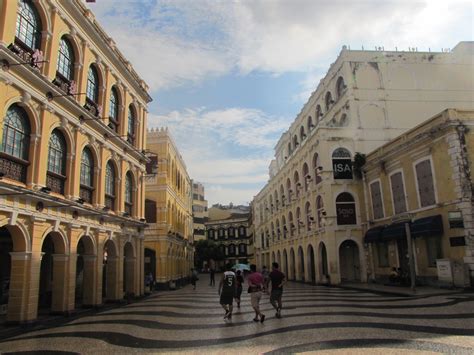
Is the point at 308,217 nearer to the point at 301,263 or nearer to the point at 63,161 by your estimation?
the point at 301,263

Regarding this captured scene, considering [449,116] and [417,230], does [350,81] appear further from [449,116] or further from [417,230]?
[417,230]

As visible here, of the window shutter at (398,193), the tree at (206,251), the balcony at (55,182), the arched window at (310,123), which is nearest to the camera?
the balcony at (55,182)

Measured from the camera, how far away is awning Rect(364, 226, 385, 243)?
973 inches

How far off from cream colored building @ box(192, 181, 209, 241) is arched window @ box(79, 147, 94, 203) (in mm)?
65156

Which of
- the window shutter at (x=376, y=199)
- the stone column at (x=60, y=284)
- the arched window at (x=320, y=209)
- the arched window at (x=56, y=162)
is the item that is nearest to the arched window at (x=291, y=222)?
the arched window at (x=320, y=209)

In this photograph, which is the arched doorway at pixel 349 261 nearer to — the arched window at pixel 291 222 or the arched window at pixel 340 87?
the arched window at pixel 291 222

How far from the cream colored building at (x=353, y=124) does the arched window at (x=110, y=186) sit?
15.1 meters

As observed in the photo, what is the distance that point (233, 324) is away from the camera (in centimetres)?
1160

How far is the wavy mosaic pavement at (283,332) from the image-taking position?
823cm

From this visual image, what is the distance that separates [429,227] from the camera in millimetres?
19391

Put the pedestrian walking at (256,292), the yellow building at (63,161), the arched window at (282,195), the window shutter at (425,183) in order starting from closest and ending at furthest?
the pedestrian walking at (256,292), the yellow building at (63,161), the window shutter at (425,183), the arched window at (282,195)

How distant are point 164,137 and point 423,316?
2643 centimetres

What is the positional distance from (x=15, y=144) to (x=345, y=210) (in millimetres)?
21976

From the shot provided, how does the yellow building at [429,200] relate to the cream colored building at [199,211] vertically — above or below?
below
